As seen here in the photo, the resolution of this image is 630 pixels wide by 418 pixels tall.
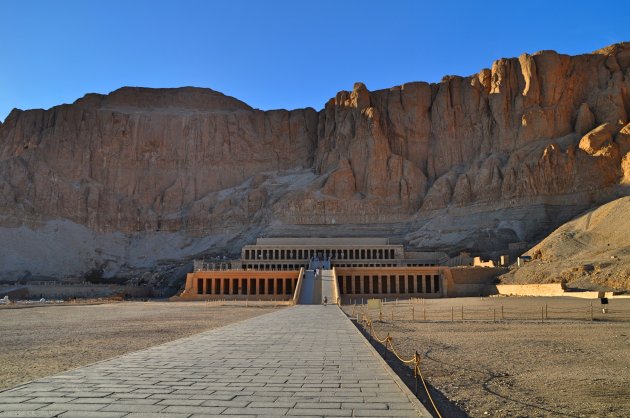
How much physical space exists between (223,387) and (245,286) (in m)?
50.6

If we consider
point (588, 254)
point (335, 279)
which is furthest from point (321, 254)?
point (588, 254)

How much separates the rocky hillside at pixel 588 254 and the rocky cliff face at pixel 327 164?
10.5m

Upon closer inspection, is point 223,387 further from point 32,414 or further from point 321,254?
point 321,254

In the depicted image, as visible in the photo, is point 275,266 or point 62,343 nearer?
point 62,343

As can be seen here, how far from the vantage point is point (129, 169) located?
111 meters

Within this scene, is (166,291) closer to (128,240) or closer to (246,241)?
(246,241)

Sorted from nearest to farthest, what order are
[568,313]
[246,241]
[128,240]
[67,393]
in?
[67,393]
[568,313]
[246,241]
[128,240]

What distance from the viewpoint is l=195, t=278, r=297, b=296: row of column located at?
5725 centimetres

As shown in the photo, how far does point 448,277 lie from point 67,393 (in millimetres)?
50338

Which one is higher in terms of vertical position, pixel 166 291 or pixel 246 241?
pixel 246 241

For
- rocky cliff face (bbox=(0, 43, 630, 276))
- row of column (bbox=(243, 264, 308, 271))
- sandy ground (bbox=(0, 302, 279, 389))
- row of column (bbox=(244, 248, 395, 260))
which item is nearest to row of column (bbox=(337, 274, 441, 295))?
row of column (bbox=(243, 264, 308, 271))

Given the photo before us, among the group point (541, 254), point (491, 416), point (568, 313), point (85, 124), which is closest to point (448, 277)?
point (541, 254)

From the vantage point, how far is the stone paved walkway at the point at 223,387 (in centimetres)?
717

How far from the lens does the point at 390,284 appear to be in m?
59.6
